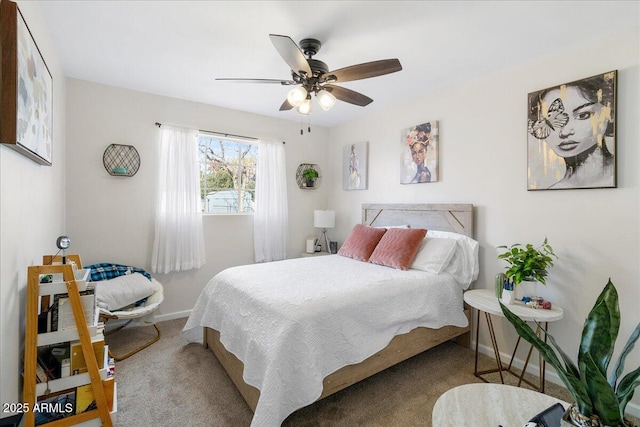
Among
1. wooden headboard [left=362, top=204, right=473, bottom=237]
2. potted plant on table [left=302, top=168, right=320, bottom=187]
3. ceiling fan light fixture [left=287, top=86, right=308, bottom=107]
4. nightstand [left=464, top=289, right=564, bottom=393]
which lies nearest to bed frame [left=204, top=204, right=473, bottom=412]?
wooden headboard [left=362, top=204, right=473, bottom=237]

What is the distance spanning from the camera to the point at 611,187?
1961mm

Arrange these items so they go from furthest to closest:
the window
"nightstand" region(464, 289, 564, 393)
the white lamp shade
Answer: the white lamp shade, the window, "nightstand" region(464, 289, 564, 393)

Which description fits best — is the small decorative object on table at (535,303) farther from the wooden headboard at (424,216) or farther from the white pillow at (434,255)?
the wooden headboard at (424,216)

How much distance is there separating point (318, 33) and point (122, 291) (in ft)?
8.74

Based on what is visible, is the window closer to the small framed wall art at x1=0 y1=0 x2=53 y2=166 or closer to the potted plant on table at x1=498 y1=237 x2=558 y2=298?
the small framed wall art at x1=0 y1=0 x2=53 y2=166

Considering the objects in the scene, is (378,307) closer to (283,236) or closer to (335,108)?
(283,236)

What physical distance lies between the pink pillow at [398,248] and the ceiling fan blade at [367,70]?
149cm

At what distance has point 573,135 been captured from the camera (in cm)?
213

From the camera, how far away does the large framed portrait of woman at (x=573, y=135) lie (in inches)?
77.8

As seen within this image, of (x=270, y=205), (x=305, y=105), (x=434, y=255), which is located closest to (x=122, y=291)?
(x=270, y=205)

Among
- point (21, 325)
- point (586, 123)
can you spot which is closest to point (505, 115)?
point (586, 123)

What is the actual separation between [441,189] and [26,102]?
3.16m

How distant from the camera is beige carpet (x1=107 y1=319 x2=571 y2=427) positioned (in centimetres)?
178

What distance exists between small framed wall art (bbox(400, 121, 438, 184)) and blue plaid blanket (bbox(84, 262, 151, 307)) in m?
3.03
